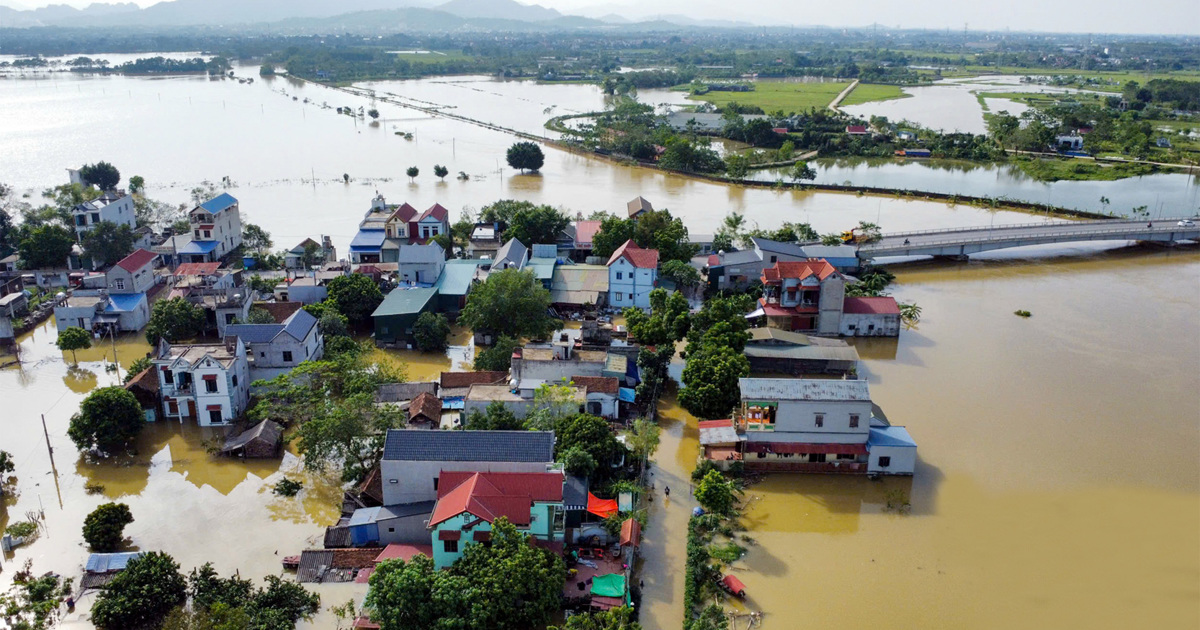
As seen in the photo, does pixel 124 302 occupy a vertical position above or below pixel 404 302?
below

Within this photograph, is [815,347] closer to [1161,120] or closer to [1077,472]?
[1077,472]

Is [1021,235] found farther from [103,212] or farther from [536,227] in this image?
[103,212]

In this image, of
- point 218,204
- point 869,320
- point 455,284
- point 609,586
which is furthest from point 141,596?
point 218,204

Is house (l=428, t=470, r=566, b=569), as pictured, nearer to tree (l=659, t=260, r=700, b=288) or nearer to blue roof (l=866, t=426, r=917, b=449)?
blue roof (l=866, t=426, r=917, b=449)

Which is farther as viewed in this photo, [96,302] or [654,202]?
[654,202]

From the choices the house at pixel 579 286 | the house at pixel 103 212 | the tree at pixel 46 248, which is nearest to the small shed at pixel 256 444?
the house at pixel 579 286

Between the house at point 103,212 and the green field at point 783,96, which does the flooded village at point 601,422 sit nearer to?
the house at point 103,212

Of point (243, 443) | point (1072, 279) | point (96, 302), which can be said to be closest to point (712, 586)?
point (243, 443)
